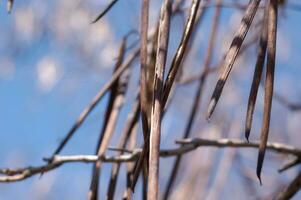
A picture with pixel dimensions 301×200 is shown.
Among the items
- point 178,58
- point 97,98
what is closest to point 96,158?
point 97,98

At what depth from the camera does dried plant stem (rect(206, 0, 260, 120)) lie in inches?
19.6

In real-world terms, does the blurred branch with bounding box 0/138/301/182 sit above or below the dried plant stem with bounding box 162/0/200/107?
below

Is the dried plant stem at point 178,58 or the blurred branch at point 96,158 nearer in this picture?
the dried plant stem at point 178,58

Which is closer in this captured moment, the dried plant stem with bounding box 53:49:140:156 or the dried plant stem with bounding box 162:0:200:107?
the dried plant stem with bounding box 162:0:200:107

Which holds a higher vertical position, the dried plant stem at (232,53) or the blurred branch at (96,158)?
the dried plant stem at (232,53)

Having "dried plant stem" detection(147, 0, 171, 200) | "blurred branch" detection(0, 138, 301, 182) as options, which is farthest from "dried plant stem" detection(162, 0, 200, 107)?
"blurred branch" detection(0, 138, 301, 182)

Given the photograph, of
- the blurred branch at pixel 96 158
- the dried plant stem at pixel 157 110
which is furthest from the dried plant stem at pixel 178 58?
the blurred branch at pixel 96 158

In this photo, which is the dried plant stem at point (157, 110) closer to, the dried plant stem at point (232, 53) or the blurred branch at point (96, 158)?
the dried plant stem at point (232, 53)

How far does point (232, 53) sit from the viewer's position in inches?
20.3

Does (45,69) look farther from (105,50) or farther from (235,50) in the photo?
(235,50)

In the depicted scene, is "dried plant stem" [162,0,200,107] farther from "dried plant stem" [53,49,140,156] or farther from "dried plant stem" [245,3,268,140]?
"dried plant stem" [53,49,140,156]

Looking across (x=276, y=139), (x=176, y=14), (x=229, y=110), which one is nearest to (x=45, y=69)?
(x=229, y=110)

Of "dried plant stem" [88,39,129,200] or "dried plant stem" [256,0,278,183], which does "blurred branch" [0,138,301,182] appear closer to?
"dried plant stem" [88,39,129,200]

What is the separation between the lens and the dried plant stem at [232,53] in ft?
1.63
